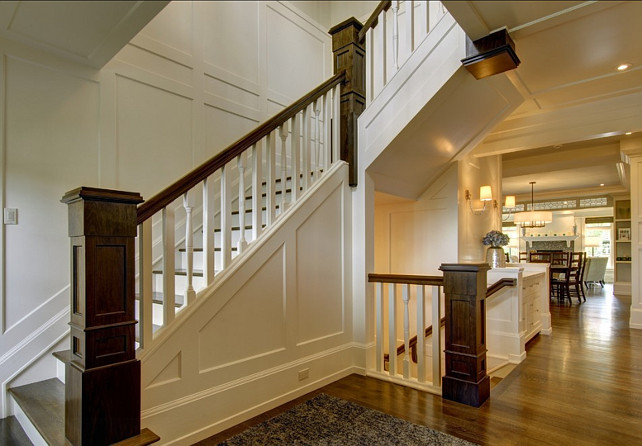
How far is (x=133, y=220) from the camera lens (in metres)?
1.71

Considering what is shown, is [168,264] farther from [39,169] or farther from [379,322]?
[379,322]

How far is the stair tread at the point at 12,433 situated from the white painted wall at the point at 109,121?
247 mm

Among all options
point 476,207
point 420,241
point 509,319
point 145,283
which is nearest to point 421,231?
point 420,241

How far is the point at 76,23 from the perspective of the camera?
203 centimetres

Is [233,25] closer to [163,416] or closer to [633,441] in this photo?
[163,416]

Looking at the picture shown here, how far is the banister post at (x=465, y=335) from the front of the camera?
8.31ft

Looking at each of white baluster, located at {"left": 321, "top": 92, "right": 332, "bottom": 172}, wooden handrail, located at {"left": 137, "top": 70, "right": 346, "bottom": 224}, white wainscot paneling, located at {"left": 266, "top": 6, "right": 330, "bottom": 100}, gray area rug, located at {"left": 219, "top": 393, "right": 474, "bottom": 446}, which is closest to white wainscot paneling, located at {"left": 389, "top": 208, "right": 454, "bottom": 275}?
white baluster, located at {"left": 321, "top": 92, "right": 332, "bottom": 172}

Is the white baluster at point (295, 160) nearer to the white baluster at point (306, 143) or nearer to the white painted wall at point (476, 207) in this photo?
the white baluster at point (306, 143)

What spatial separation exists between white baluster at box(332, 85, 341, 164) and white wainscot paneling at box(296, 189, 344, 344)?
34 cm

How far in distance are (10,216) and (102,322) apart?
4.26 feet

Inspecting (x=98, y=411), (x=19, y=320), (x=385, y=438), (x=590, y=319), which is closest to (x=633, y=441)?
(x=385, y=438)

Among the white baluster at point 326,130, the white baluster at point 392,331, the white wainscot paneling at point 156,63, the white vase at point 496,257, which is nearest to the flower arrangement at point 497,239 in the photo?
the white vase at point 496,257

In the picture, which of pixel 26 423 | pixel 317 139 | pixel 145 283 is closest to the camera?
pixel 145 283

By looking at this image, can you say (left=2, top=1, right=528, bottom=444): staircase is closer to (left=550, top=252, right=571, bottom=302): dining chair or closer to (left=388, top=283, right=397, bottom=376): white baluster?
(left=388, top=283, right=397, bottom=376): white baluster
